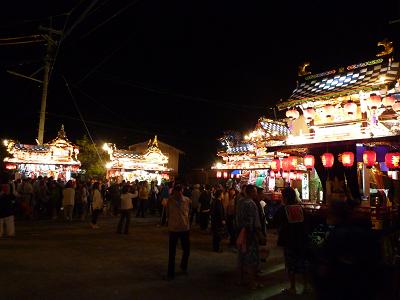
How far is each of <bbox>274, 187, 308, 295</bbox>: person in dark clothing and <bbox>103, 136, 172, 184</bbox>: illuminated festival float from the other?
20339mm

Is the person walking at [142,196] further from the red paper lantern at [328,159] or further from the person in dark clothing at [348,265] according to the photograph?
the person in dark clothing at [348,265]

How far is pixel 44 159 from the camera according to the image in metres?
23.6

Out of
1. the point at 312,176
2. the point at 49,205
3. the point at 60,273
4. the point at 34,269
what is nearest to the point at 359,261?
the point at 60,273

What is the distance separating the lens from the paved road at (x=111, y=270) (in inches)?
236

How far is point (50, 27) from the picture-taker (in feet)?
67.9

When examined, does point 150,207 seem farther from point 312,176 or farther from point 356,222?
point 356,222

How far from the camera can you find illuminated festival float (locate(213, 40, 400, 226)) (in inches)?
392

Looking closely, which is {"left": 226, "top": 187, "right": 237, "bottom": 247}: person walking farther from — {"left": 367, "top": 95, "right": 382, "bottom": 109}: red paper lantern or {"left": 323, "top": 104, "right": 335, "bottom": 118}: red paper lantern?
{"left": 367, "top": 95, "right": 382, "bottom": 109}: red paper lantern

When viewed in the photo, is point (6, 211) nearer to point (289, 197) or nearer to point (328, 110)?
point (289, 197)

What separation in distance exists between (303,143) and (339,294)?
29.8 ft

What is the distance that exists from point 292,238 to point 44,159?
21.3 meters

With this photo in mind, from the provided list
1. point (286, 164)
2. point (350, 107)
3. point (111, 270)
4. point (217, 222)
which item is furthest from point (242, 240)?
point (286, 164)

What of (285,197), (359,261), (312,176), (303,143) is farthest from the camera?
(312,176)

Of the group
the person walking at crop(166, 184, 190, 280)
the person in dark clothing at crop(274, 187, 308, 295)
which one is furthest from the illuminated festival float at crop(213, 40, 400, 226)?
the person walking at crop(166, 184, 190, 280)
